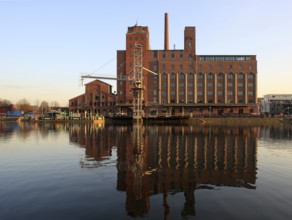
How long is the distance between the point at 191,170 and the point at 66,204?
931cm

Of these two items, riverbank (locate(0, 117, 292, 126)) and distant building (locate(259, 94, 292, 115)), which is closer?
riverbank (locate(0, 117, 292, 126))

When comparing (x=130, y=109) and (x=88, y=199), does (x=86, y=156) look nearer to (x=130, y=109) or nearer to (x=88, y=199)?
(x=88, y=199)

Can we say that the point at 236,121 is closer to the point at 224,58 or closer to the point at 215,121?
the point at 215,121

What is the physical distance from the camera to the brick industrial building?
11575cm

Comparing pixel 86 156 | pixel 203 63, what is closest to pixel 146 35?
pixel 203 63

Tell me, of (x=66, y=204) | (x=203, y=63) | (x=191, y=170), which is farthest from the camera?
(x=203, y=63)

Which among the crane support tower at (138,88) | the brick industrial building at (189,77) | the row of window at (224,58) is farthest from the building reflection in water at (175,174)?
the row of window at (224,58)

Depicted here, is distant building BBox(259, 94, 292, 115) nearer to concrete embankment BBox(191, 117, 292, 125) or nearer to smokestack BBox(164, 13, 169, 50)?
concrete embankment BBox(191, 117, 292, 125)

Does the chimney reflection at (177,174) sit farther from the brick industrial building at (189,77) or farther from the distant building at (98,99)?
the distant building at (98,99)

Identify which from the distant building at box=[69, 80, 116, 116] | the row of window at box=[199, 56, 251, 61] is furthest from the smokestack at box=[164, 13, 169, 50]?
the distant building at box=[69, 80, 116, 116]

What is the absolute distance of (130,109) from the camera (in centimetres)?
11744

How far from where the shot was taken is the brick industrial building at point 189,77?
380 ft

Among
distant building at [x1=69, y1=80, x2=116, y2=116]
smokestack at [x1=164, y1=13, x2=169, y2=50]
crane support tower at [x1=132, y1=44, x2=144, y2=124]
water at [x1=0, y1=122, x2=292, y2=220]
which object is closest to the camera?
water at [x1=0, y1=122, x2=292, y2=220]

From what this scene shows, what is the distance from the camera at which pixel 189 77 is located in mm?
116688
